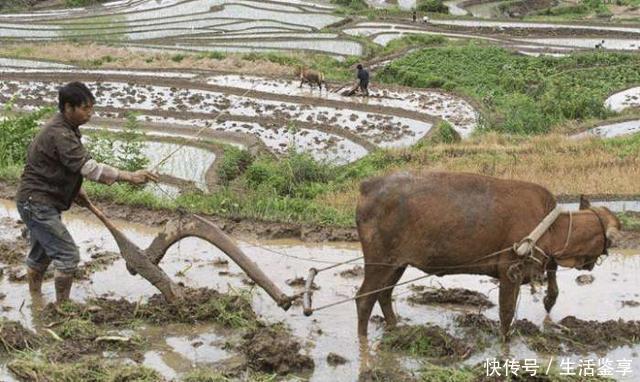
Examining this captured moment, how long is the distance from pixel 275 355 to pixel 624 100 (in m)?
18.6

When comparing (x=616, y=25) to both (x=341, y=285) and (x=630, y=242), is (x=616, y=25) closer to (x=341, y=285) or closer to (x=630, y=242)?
(x=630, y=242)

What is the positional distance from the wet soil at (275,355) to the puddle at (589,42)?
26.1m

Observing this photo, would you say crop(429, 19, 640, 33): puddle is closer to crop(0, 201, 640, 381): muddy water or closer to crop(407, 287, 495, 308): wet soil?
crop(0, 201, 640, 381): muddy water

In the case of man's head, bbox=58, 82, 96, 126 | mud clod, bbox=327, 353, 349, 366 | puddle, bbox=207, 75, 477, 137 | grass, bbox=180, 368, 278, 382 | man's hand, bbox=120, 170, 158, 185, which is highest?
man's head, bbox=58, 82, 96, 126

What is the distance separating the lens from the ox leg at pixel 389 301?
21.9 feet

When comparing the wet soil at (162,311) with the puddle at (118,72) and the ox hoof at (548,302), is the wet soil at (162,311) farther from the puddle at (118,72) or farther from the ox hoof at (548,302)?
the puddle at (118,72)

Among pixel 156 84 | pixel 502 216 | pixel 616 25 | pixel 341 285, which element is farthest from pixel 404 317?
pixel 616 25

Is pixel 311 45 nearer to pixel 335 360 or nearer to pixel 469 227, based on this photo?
pixel 469 227

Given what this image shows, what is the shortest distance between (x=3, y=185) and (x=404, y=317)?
7.01m

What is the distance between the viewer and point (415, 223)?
6441mm

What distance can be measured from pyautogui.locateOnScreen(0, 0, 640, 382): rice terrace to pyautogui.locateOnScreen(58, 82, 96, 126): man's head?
2 centimetres

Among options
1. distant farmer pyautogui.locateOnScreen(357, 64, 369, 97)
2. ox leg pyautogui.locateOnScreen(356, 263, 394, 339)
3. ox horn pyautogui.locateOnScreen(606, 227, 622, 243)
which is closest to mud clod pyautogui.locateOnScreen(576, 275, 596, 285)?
ox horn pyautogui.locateOnScreen(606, 227, 622, 243)

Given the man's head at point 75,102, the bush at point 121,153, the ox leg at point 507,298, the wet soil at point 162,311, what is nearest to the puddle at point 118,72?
the bush at point 121,153

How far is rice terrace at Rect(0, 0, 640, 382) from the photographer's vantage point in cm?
642
